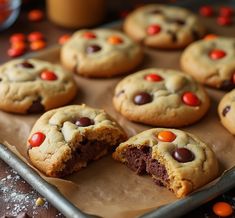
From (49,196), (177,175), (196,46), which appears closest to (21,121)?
(49,196)

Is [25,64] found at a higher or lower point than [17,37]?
higher

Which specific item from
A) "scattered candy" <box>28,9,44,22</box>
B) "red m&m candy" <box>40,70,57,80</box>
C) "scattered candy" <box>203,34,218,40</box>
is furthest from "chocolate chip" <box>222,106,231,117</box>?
"scattered candy" <box>28,9,44,22</box>

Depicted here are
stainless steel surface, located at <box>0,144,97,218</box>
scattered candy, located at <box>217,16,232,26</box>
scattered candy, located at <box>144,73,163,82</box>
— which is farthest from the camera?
scattered candy, located at <box>217,16,232,26</box>

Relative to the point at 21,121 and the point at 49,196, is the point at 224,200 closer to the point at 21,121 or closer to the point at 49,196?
the point at 49,196

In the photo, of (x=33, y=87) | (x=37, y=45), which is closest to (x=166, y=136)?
(x=33, y=87)

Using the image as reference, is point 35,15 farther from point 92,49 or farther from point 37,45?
point 92,49

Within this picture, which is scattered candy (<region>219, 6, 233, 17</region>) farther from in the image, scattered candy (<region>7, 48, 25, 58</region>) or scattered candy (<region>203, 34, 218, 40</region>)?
scattered candy (<region>7, 48, 25, 58</region>)
